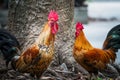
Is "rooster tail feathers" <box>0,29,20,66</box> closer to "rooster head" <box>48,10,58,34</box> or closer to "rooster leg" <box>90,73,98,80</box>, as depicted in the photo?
"rooster head" <box>48,10,58,34</box>

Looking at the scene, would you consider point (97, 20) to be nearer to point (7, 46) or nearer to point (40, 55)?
point (7, 46)

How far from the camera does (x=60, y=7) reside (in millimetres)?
9242

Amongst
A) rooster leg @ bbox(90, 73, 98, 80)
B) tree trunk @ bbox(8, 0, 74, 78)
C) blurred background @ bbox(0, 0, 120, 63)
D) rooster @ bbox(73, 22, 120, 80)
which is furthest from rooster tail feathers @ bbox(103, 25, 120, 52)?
blurred background @ bbox(0, 0, 120, 63)

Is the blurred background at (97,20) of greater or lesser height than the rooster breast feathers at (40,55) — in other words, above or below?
below

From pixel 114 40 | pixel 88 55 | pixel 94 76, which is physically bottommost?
pixel 94 76

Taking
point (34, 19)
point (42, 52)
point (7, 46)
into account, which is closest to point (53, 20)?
point (42, 52)

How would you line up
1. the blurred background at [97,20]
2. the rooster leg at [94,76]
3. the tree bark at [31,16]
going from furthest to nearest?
the blurred background at [97,20]
the tree bark at [31,16]
the rooster leg at [94,76]

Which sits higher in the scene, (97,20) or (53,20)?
(53,20)

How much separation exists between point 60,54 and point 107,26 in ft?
23.9

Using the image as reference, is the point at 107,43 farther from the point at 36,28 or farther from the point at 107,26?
the point at 107,26

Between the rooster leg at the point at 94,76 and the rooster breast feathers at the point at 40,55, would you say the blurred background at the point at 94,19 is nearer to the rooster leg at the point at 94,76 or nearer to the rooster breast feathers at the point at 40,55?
the rooster leg at the point at 94,76

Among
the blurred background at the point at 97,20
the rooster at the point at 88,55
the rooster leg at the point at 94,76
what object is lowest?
the blurred background at the point at 97,20

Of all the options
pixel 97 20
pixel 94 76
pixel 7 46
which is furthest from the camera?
pixel 97 20

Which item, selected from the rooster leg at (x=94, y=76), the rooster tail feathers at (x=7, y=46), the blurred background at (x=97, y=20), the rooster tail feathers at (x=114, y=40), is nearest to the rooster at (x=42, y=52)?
the rooster tail feathers at (x=7, y=46)
